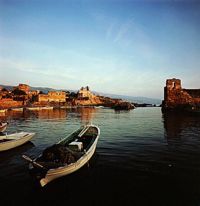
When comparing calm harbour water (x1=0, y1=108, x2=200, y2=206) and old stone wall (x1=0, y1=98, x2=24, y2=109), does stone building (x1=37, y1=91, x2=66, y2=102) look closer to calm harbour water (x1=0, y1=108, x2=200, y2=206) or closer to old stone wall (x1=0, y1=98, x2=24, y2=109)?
old stone wall (x1=0, y1=98, x2=24, y2=109)

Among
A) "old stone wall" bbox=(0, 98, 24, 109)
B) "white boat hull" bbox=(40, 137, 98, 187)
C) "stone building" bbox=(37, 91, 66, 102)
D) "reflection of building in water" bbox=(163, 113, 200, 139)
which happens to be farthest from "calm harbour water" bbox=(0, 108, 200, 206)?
"stone building" bbox=(37, 91, 66, 102)

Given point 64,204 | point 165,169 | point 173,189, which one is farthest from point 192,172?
point 64,204

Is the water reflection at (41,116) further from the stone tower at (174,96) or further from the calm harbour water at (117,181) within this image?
the stone tower at (174,96)

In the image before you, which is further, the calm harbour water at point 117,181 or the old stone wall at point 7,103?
the old stone wall at point 7,103

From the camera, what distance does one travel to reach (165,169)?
678 inches

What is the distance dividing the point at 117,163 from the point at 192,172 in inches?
240

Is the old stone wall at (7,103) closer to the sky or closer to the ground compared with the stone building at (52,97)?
closer to the ground

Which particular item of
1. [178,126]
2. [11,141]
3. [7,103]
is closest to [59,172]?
[11,141]

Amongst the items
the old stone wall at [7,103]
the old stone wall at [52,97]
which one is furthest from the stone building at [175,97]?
the old stone wall at [7,103]

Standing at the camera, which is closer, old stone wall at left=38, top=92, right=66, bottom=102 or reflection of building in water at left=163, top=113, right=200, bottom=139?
reflection of building in water at left=163, top=113, right=200, bottom=139

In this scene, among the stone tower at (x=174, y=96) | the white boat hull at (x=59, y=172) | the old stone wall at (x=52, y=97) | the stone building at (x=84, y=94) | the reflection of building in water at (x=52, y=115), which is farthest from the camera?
the stone building at (x=84, y=94)

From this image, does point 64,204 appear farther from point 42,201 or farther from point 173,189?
point 173,189

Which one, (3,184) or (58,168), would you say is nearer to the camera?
(58,168)

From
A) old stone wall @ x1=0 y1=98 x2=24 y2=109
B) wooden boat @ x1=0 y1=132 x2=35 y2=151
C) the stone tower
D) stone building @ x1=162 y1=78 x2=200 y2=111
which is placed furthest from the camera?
the stone tower
